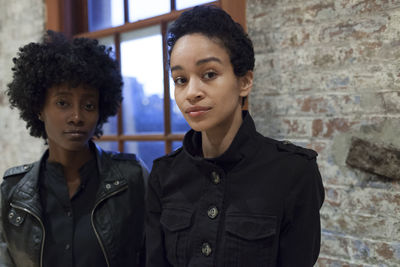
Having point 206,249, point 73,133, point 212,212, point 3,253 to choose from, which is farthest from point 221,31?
point 3,253

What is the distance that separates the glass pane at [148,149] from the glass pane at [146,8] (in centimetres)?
75

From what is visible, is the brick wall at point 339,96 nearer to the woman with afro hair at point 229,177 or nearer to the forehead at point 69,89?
the woman with afro hair at point 229,177

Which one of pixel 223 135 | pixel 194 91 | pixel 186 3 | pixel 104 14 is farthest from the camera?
pixel 104 14

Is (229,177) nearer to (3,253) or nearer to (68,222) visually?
(68,222)

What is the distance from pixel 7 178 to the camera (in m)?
1.47

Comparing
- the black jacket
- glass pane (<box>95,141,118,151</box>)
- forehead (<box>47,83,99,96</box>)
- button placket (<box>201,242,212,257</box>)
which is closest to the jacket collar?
the black jacket

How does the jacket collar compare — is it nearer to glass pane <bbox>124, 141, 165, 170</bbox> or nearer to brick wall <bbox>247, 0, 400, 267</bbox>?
brick wall <bbox>247, 0, 400, 267</bbox>

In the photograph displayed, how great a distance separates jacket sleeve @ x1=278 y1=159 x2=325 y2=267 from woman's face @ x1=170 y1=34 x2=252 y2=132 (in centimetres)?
29

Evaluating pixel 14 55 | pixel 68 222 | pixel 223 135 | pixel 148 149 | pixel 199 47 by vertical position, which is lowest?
pixel 68 222

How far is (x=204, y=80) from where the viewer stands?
0.97 metres

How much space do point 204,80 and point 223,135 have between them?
0.60 feet

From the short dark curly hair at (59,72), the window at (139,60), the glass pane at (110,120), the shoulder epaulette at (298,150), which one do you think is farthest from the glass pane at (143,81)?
the shoulder epaulette at (298,150)

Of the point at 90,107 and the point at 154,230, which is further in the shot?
the point at 90,107

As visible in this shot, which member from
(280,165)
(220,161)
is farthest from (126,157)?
(280,165)
